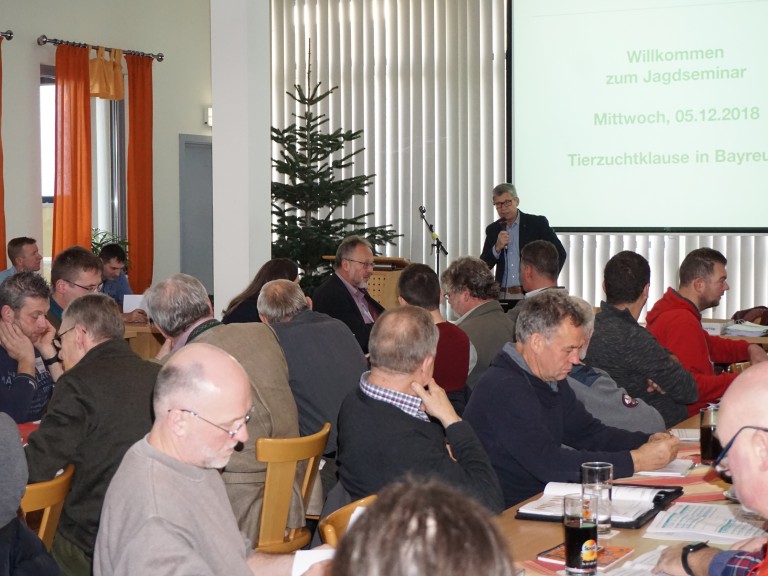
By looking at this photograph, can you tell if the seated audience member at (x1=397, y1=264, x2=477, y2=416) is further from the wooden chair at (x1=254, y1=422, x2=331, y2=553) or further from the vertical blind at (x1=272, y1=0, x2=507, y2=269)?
the vertical blind at (x1=272, y1=0, x2=507, y2=269)

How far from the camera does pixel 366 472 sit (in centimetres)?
294

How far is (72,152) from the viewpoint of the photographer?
397 inches

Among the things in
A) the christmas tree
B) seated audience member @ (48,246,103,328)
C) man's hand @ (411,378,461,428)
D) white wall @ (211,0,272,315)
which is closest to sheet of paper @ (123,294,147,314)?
white wall @ (211,0,272,315)

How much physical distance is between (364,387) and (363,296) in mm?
3732

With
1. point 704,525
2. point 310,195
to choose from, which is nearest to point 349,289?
point 310,195

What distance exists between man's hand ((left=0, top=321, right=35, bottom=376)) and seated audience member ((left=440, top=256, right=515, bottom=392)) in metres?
2.18

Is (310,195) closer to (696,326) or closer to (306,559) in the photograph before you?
(696,326)

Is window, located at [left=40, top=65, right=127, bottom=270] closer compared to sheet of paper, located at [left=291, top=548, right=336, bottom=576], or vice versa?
sheet of paper, located at [left=291, top=548, right=336, bottom=576]

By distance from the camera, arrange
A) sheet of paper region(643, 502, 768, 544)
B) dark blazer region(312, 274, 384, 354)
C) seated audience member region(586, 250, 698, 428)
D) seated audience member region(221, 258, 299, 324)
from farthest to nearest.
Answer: dark blazer region(312, 274, 384, 354)
seated audience member region(221, 258, 299, 324)
seated audience member region(586, 250, 698, 428)
sheet of paper region(643, 502, 768, 544)

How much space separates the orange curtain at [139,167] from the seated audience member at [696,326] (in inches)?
266

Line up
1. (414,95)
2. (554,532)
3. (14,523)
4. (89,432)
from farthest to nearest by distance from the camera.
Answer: (414,95) → (89,432) → (554,532) → (14,523)

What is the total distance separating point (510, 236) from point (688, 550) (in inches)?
243

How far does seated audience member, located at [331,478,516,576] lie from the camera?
0.91 m

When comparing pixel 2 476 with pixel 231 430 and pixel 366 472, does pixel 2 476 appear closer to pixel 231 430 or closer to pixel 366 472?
pixel 231 430
